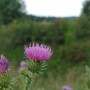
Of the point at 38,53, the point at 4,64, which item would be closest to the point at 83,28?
the point at 38,53

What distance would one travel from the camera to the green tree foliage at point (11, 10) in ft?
101

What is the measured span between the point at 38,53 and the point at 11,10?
97.5 feet

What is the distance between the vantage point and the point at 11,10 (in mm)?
31812

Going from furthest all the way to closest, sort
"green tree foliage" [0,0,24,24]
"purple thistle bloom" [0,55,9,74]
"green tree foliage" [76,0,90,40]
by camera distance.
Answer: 1. "green tree foliage" [0,0,24,24]
2. "green tree foliage" [76,0,90,40]
3. "purple thistle bloom" [0,55,9,74]

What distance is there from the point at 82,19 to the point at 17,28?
3.74 m

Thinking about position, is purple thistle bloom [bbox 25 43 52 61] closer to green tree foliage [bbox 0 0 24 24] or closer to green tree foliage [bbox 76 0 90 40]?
green tree foliage [bbox 76 0 90 40]

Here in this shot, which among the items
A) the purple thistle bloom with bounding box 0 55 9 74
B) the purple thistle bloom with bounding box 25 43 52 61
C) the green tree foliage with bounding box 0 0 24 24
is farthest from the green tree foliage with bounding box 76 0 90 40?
the purple thistle bloom with bounding box 0 55 9 74

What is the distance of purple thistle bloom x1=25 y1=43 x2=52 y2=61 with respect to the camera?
225cm

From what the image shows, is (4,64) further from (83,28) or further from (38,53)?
(83,28)

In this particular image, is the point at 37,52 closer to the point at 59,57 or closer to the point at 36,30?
the point at 59,57

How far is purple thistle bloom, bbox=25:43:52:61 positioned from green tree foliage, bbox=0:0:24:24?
1094 inches

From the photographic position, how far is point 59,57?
21.6m

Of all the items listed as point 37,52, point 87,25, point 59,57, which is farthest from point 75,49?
point 37,52

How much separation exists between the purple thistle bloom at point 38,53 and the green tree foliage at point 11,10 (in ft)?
91.2
